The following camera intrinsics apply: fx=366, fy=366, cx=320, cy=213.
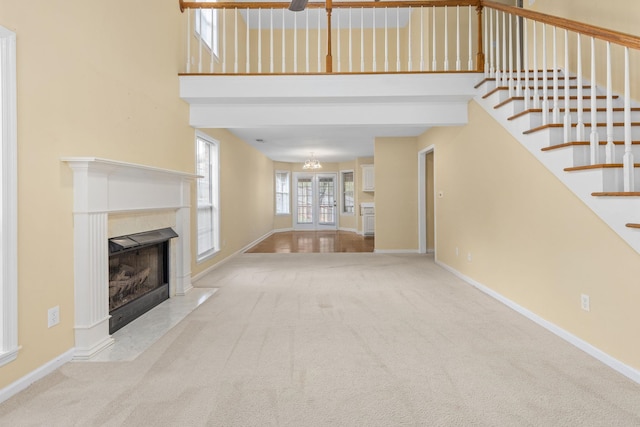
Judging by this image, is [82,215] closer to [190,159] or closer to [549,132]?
[190,159]

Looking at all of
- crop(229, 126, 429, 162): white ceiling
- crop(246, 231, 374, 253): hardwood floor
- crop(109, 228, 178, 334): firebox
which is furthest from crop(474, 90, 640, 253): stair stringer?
crop(246, 231, 374, 253): hardwood floor

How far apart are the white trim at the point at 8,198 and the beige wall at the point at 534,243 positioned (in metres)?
3.57

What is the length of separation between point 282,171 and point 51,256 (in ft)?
33.0

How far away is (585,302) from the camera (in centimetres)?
261

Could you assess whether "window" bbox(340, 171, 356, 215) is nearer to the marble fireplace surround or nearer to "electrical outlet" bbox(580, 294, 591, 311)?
the marble fireplace surround

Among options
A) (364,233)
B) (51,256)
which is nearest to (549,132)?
(51,256)

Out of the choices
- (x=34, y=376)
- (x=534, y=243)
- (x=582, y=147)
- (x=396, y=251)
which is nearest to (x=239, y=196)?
(x=396, y=251)

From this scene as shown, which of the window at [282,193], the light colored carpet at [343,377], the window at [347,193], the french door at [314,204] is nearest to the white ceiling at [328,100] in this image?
the light colored carpet at [343,377]

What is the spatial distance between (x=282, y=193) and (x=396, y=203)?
5.68 meters

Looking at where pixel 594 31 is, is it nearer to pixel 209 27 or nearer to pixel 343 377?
pixel 343 377

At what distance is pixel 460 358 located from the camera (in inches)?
98.3

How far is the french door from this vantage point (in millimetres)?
12755

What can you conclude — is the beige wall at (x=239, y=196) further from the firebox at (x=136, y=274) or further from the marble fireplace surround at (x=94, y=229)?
the marble fireplace surround at (x=94, y=229)

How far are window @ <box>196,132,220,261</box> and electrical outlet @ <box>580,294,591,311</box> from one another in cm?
436
